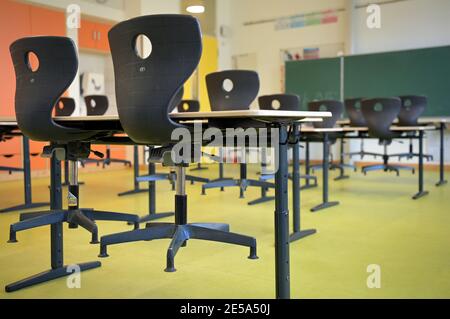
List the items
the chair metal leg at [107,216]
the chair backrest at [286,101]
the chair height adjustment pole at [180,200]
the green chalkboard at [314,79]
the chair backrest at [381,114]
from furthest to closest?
the green chalkboard at [314,79], the chair backrest at [381,114], the chair backrest at [286,101], the chair metal leg at [107,216], the chair height adjustment pole at [180,200]

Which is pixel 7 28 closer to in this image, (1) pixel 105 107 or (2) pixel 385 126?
(1) pixel 105 107

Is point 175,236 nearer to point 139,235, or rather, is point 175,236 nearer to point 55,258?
point 139,235

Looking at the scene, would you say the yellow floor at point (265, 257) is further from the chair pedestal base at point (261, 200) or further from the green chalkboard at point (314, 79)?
the green chalkboard at point (314, 79)

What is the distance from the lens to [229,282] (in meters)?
2.22

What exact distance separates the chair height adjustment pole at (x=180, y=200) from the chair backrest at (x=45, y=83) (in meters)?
0.54

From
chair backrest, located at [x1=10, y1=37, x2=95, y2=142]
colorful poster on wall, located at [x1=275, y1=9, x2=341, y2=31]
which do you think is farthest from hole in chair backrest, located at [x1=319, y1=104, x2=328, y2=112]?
colorful poster on wall, located at [x1=275, y1=9, x2=341, y2=31]

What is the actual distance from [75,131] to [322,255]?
59.6 inches

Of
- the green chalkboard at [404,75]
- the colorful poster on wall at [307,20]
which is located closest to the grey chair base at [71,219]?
the green chalkboard at [404,75]

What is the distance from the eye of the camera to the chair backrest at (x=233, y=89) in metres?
4.17

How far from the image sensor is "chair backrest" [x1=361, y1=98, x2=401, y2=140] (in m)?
4.97

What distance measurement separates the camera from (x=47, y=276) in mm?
2260

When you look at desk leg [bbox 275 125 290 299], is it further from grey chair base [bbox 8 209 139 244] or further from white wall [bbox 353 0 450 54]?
white wall [bbox 353 0 450 54]
